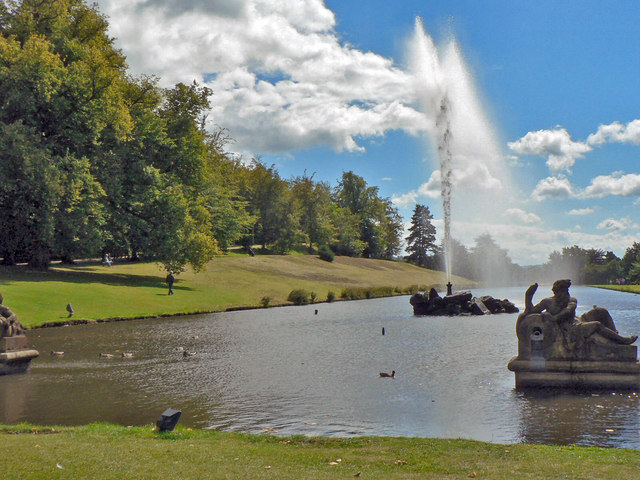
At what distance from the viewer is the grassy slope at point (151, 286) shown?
40.0 meters

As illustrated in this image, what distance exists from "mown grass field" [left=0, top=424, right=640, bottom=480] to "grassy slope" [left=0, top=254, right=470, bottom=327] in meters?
27.2

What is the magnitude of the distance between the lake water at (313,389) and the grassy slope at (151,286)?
822cm

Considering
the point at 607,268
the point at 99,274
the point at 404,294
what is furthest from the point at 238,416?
the point at 607,268

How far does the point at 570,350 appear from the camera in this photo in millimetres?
17328

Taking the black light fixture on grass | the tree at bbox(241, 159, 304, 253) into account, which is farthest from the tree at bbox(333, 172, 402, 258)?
the black light fixture on grass

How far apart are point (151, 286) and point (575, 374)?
147 ft

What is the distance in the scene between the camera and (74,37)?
5544cm

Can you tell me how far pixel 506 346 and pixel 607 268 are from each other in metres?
165

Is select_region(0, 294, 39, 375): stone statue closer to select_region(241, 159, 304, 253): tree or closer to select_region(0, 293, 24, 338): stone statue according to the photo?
select_region(0, 293, 24, 338): stone statue

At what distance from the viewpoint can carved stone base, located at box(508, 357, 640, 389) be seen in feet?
54.5

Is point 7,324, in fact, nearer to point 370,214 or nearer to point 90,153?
point 90,153

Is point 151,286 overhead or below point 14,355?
overhead

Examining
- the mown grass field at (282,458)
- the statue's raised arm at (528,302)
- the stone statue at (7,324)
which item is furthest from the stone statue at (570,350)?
the stone statue at (7,324)

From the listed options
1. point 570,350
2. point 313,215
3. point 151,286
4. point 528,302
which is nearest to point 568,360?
point 570,350
